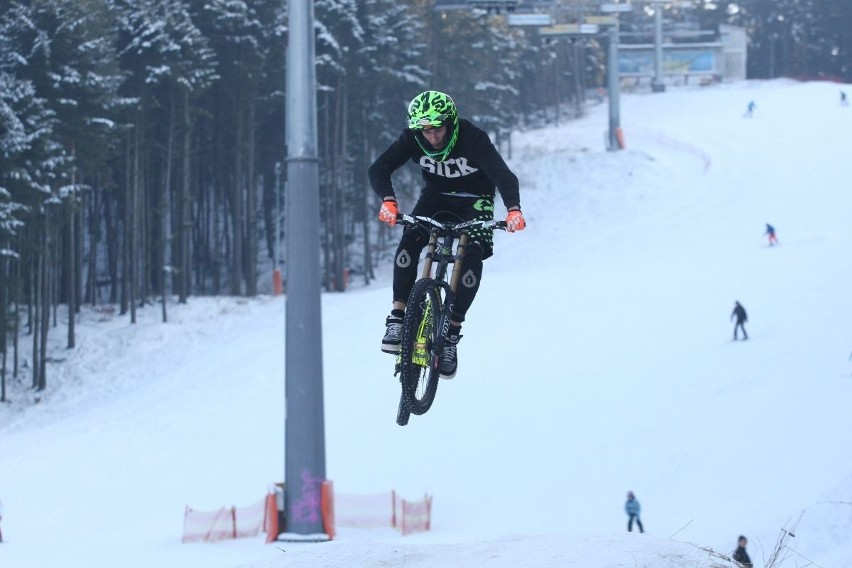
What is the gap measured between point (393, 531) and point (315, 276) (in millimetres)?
11703

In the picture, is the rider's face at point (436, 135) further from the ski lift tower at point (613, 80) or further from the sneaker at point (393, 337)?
the ski lift tower at point (613, 80)

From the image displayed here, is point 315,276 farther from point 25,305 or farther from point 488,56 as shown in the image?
point 488,56

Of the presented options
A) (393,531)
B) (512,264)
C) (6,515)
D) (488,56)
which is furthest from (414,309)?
(488,56)

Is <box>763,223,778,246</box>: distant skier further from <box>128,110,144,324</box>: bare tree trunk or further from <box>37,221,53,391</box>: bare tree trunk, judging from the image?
<box>37,221,53,391</box>: bare tree trunk

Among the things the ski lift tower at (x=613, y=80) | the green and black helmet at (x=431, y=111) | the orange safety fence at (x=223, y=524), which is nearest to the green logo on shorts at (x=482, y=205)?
the green and black helmet at (x=431, y=111)

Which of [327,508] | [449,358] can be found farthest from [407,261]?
[327,508]

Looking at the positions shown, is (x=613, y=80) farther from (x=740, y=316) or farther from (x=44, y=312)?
(x=44, y=312)

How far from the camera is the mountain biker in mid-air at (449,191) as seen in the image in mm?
9219

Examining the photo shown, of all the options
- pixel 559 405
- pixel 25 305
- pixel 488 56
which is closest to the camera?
pixel 559 405

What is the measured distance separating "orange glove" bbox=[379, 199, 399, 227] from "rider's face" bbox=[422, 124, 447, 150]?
54 centimetres

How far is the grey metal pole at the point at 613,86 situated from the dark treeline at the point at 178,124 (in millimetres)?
6765

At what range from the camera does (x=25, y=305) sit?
177 feet

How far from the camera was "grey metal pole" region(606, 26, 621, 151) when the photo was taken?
72.9 metres

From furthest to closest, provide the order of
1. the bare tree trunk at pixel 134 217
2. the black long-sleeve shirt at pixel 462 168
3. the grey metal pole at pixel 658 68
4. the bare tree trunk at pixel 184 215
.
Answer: the grey metal pole at pixel 658 68 < the bare tree trunk at pixel 184 215 < the bare tree trunk at pixel 134 217 < the black long-sleeve shirt at pixel 462 168
